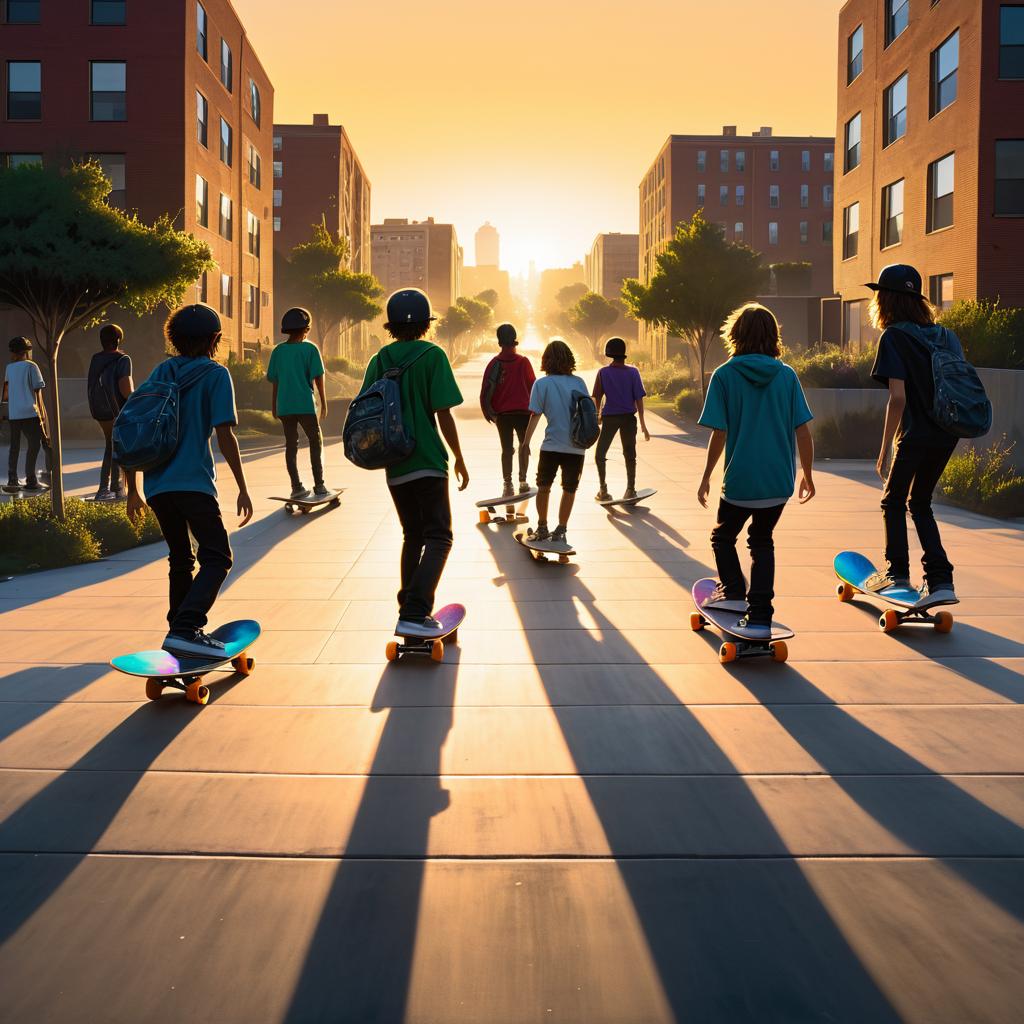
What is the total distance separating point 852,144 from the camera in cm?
3444

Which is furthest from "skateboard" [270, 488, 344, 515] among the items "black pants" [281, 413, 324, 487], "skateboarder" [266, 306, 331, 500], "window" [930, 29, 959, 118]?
"window" [930, 29, 959, 118]

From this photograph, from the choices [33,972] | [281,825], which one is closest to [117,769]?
[281,825]

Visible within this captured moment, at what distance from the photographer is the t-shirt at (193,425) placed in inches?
210

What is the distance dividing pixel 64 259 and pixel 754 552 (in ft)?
23.9

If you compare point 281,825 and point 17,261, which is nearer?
point 281,825

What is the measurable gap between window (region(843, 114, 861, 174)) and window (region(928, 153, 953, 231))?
6075 mm

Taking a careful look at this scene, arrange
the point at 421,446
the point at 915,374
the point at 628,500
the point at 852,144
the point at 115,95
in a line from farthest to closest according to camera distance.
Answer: the point at 852,144 → the point at 115,95 → the point at 628,500 → the point at 915,374 → the point at 421,446

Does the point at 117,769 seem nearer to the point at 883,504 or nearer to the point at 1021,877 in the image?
the point at 1021,877

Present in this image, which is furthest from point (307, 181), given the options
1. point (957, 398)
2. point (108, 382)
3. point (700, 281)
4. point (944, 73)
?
point (957, 398)

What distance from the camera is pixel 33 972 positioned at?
2.77 meters

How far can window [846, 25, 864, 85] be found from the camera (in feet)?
110

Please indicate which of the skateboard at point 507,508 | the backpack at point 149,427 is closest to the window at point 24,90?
the skateboard at point 507,508

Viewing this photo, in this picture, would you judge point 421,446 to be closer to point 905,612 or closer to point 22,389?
point 905,612

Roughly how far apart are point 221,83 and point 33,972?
40479 mm
